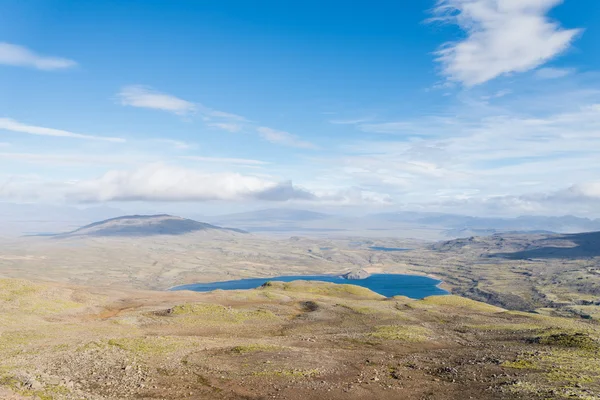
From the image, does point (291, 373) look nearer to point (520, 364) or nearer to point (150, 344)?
point (150, 344)

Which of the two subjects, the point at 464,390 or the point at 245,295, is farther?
the point at 245,295

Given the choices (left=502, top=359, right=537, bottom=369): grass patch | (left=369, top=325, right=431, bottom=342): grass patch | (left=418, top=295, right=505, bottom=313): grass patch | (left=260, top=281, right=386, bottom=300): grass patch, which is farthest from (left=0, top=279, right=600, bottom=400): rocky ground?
(left=260, top=281, right=386, bottom=300): grass patch

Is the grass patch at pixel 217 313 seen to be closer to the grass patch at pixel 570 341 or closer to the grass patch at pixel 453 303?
the grass patch at pixel 453 303

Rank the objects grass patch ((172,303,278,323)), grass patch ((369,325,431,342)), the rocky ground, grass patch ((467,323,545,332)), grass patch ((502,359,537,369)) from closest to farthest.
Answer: the rocky ground, grass patch ((502,359,537,369)), grass patch ((369,325,431,342)), grass patch ((467,323,545,332)), grass patch ((172,303,278,323))

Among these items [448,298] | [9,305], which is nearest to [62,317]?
[9,305]

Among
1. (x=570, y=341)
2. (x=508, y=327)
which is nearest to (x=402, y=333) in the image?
(x=508, y=327)

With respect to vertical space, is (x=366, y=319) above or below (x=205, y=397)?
below

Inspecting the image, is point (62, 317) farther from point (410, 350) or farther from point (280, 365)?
point (410, 350)

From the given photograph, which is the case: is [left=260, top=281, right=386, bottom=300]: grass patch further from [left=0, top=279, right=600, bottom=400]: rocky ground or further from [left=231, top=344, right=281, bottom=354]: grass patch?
[left=231, top=344, right=281, bottom=354]: grass patch
